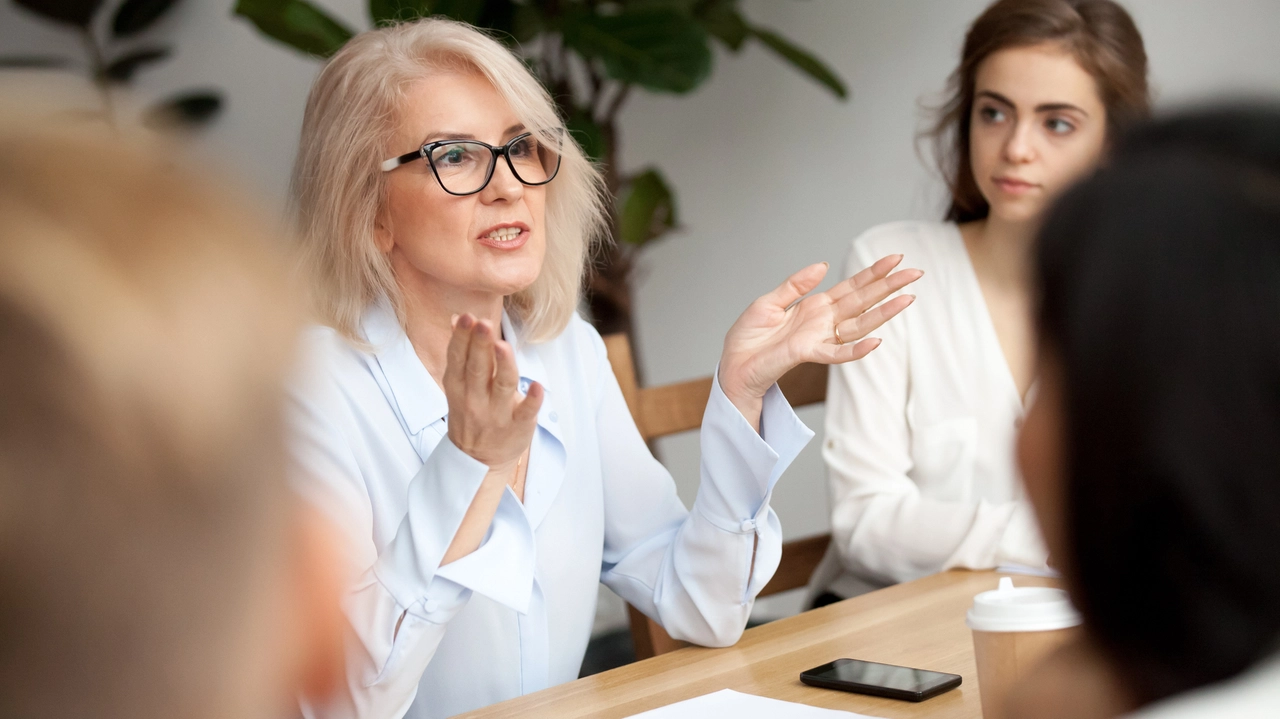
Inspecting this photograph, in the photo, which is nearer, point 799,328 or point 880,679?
point 880,679

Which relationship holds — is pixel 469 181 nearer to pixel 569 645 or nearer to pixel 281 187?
pixel 569 645

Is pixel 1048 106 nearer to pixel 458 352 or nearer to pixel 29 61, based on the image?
pixel 458 352

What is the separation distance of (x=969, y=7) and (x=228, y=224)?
2.99 m

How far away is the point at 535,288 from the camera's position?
164 cm

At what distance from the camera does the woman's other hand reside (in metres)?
1.31

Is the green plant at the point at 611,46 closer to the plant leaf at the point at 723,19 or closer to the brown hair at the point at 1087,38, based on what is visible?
the plant leaf at the point at 723,19

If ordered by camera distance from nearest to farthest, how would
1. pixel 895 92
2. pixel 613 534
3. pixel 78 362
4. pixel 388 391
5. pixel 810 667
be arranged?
1. pixel 78 362
2. pixel 810 667
3. pixel 388 391
4. pixel 613 534
5. pixel 895 92

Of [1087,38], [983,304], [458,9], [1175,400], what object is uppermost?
[458,9]

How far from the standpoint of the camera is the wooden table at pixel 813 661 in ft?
3.34

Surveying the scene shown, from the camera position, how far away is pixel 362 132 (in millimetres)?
1483

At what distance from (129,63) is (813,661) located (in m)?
2.63

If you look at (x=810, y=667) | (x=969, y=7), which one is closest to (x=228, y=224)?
(x=810, y=667)

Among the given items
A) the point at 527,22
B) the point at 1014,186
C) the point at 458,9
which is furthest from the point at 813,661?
the point at 527,22

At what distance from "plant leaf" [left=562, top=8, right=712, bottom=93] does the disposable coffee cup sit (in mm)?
1845
